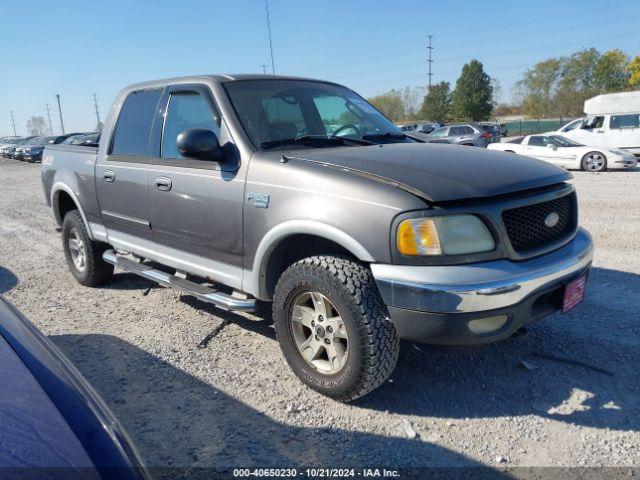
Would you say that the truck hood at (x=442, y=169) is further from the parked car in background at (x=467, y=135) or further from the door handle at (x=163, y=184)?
the parked car in background at (x=467, y=135)

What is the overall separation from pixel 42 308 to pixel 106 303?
563mm

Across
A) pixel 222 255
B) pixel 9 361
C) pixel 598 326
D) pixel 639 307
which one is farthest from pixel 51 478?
pixel 639 307

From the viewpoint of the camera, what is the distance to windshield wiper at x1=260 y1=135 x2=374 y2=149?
3.50m

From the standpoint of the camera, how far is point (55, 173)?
5.57m

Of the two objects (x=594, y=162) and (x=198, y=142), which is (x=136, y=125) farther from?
(x=594, y=162)

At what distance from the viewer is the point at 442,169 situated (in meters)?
2.91

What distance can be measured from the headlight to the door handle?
2024mm

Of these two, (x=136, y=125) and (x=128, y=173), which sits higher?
(x=136, y=125)

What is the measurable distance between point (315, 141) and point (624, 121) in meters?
19.8

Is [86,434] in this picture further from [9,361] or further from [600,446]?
[600,446]

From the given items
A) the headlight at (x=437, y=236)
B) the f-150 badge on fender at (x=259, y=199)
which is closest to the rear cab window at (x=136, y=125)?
the f-150 badge on fender at (x=259, y=199)

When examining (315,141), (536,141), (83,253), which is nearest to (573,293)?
(315,141)

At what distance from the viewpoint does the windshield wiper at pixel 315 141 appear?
138 inches

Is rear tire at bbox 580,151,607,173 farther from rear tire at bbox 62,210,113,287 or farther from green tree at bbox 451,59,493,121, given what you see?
green tree at bbox 451,59,493,121
